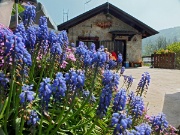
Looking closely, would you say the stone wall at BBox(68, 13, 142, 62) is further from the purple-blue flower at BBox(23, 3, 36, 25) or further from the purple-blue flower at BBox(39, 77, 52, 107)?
the purple-blue flower at BBox(39, 77, 52, 107)

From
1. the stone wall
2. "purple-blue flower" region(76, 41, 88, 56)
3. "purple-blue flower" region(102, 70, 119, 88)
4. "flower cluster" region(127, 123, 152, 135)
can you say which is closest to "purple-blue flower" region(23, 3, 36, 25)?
"purple-blue flower" region(76, 41, 88, 56)

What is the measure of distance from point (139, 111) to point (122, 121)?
73 centimetres

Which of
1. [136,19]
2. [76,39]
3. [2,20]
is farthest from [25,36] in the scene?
[136,19]

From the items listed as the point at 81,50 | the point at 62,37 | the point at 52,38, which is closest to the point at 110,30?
the point at 81,50

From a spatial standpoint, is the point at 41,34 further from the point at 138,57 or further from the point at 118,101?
the point at 138,57

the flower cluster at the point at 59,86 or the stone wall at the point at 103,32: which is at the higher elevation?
the stone wall at the point at 103,32

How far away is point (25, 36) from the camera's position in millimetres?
2727

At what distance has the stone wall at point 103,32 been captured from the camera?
69.8 feet

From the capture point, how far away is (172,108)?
7.43 m

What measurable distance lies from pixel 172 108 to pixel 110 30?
15.0 metres

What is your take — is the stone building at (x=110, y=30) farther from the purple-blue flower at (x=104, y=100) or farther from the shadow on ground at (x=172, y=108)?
the purple-blue flower at (x=104, y=100)

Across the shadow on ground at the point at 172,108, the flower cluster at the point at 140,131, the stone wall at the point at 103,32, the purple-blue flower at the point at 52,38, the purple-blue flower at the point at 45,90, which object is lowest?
the shadow on ground at the point at 172,108

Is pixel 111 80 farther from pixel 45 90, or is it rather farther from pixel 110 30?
pixel 110 30

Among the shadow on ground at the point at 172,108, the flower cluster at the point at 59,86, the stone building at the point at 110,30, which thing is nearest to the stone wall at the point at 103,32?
the stone building at the point at 110,30
